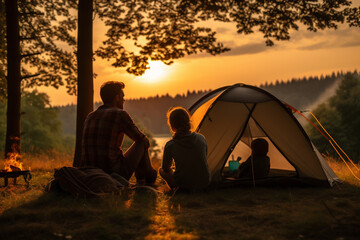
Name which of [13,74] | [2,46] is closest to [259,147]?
[13,74]

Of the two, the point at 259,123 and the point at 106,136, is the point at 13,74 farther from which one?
the point at 259,123

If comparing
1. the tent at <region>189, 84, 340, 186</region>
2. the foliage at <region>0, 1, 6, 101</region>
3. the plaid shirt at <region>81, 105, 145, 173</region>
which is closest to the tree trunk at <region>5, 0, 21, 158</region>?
the foliage at <region>0, 1, 6, 101</region>

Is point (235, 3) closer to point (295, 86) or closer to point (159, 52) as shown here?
point (159, 52)

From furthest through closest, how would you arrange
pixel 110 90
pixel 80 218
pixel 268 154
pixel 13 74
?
pixel 13 74 < pixel 268 154 < pixel 110 90 < pixel 80 218

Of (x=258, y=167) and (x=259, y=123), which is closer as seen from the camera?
(x=258, y=167)

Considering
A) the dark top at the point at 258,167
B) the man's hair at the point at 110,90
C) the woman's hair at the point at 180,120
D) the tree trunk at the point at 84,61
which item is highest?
the tree trunk at the point at 84,61

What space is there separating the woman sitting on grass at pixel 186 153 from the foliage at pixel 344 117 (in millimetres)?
31067

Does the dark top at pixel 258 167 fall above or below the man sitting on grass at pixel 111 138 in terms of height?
below

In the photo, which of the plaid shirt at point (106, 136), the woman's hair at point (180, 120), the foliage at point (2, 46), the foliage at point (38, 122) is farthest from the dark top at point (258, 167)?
the foliage at point (38, 122)

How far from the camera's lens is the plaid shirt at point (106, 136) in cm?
589

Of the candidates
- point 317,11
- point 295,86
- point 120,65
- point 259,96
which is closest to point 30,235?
point 259,96

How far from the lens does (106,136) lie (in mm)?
5883

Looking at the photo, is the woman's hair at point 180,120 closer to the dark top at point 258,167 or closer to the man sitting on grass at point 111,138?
the man sitting on grass at point 111,138

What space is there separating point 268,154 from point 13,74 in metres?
7.79
